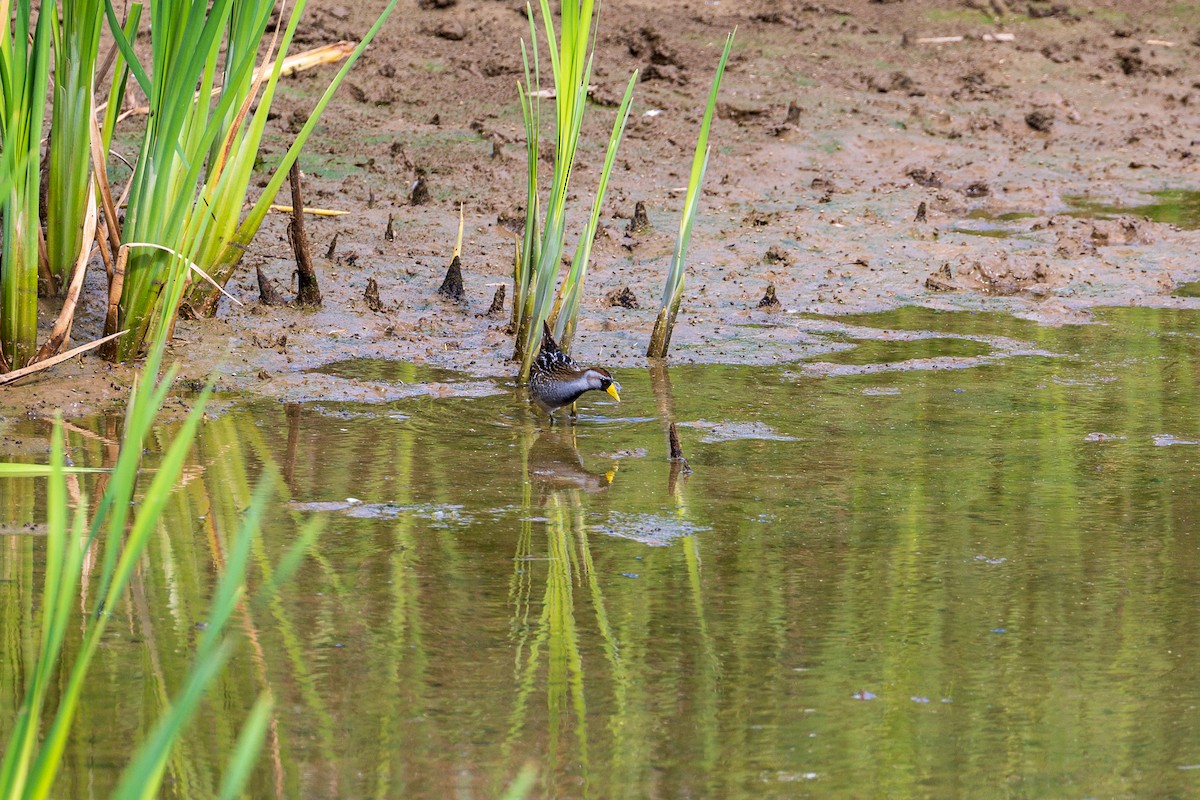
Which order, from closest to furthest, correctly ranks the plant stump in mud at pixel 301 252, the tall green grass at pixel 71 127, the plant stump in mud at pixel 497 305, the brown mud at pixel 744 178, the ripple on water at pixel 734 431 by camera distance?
1. the tall green grass at pixel 71 127
2. the ripple on water at pixel 734 431
3. the plant stump in mud at pixel 301 252
4. the brown mud at pixel 744 178
5. the plant stump in mud at pixel 497 305

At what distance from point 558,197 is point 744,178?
164 inches

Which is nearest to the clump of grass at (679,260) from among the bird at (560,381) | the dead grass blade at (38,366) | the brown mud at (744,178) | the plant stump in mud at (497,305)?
the brown mud at (744,178)

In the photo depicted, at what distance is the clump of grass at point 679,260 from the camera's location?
5.57 m

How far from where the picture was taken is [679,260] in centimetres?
596

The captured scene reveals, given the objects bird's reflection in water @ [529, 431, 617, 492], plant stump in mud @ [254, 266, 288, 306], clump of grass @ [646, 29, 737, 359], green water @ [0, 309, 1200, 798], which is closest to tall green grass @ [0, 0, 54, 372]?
green water @ [0, 309, 1200, 798]

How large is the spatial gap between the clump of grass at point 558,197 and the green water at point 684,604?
53 cm

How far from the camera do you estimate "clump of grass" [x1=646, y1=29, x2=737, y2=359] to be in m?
5.57

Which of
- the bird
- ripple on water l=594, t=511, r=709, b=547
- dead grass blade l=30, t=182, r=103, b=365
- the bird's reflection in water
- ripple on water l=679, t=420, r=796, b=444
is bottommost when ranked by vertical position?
the bird's reflection in water

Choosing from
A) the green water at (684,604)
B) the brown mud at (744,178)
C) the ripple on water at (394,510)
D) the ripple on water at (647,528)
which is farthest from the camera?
the brown mud at (744,178)

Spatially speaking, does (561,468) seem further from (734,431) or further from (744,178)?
(744,178)

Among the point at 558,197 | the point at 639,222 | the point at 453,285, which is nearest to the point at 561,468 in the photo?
the point at 558,197

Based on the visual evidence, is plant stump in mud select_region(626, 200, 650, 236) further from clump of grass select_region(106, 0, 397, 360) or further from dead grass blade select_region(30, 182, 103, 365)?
dead grass blade select_region(30, 182, 103, 365)

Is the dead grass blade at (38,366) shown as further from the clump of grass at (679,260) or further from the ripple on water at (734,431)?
the clump of grass at (679,260)

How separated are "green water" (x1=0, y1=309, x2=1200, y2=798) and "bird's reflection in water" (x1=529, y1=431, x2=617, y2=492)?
0.05 feet
